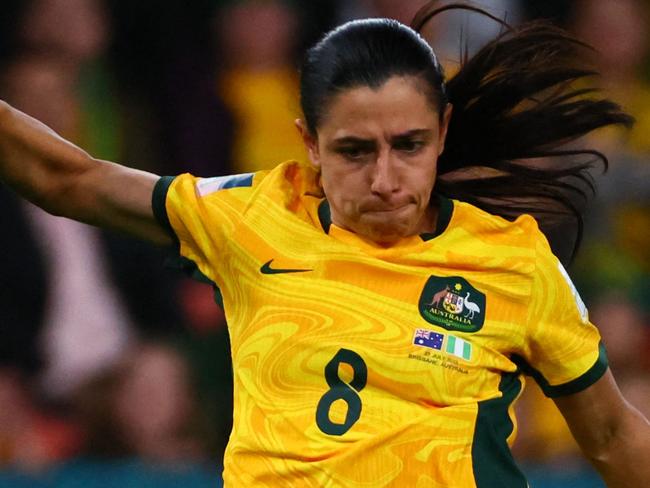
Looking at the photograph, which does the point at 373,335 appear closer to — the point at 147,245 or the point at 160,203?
the point at 160,203

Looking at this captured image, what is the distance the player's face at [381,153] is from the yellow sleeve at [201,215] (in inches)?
7.9

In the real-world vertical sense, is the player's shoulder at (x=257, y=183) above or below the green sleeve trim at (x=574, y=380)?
above

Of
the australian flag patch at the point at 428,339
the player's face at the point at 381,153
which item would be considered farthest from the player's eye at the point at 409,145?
the australian flag patch at the point at 428,339

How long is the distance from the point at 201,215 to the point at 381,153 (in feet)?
1.32

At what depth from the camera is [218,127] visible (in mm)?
5301

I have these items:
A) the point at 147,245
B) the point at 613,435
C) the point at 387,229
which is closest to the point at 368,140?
the point at 387,229

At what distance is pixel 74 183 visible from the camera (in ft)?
9.79

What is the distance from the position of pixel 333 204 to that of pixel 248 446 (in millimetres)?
508

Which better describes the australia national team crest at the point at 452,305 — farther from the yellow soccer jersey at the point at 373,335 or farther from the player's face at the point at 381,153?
the player's face at the point at 381,153

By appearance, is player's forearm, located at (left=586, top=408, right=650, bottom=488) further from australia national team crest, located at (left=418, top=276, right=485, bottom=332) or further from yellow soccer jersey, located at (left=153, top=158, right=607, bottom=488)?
australia national team crest, located at (left=418, top=276, right=485, bottom=332)

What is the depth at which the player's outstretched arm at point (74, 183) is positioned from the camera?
295 centimetres

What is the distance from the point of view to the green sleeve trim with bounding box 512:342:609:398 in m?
3.00

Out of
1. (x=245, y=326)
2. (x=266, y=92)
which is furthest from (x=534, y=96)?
(x=266, y=92)

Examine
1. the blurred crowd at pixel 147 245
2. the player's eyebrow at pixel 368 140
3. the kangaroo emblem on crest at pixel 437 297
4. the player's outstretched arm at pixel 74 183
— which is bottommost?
the blurred crowd at pixel 147 245
